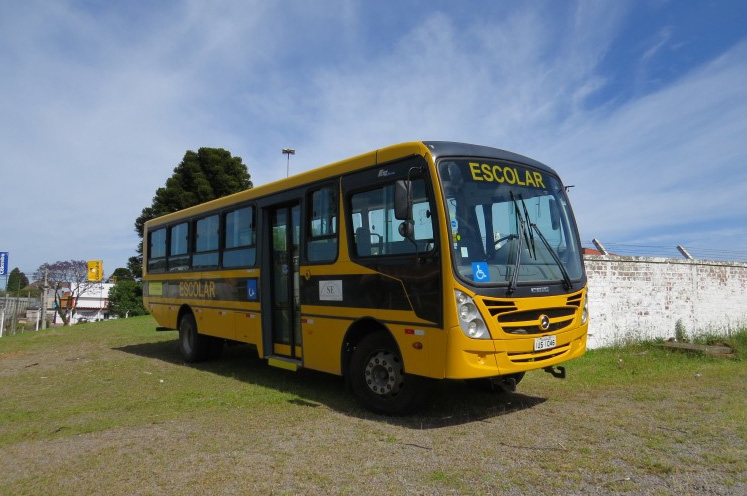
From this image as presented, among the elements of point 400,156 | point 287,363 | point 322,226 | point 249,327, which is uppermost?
point 400,156

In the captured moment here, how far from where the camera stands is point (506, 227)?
5930 mm

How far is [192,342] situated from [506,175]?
691 cm

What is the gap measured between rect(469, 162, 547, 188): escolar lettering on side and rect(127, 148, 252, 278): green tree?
2895 cm

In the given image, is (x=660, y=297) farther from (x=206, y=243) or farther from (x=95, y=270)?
(x=95, y=270)

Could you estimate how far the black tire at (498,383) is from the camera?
6011mm

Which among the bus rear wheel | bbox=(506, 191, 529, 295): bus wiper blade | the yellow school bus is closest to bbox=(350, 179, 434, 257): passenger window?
the yellow school bus

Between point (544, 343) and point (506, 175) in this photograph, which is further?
point (506, 175)

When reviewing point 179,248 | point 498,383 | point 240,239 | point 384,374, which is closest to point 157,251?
point 179,248

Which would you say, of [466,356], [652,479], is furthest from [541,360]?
[652,479]

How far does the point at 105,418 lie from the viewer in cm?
641

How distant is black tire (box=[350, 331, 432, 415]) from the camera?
232 inches

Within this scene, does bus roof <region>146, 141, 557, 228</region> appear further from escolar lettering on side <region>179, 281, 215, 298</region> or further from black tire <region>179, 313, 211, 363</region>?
black tire <region>179, 313, 211, 363</region>

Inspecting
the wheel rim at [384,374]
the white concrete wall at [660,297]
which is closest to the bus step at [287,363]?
Result: the wheel rim at [384,374]

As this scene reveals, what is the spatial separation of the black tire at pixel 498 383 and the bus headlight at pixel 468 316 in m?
0.77
